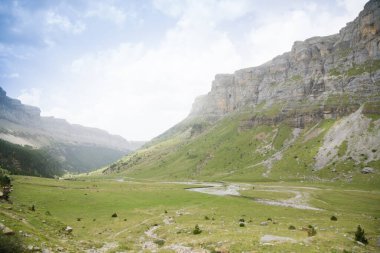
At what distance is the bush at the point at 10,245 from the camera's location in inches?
871

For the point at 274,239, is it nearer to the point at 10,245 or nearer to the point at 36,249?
the point at 36,249

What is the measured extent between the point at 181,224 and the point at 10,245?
29.4 m

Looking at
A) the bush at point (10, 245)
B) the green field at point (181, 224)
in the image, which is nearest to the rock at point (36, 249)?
the green field at point (181, 224)

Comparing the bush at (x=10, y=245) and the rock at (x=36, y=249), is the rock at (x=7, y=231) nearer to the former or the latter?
the bush at (x=10, y=245)

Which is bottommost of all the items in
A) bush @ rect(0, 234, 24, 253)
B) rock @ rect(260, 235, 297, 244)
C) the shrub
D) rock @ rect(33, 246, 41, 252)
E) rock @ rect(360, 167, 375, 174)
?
the shrub

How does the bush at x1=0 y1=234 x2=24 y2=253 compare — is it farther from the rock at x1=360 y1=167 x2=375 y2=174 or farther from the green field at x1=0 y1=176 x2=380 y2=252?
the rock at x1=360 y1=167 x2=375 y2=174

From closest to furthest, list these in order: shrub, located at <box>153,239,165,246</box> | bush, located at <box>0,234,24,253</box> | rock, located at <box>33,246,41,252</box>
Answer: bush, located at <box>0,234,24,253</box> → rock, located at <box>33,246,41,252</box> → shrub, located at <box>153,239,165,246</box>

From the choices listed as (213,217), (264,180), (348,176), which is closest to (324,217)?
(213,217)

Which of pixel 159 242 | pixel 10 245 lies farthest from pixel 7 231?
pixel 159 242

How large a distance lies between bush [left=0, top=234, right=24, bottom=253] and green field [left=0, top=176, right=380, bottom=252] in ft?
5.92

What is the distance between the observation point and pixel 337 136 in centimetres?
17600

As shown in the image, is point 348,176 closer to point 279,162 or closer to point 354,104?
point 279,162

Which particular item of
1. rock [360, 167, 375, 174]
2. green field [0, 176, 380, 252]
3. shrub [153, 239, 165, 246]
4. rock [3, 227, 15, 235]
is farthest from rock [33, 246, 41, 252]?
rock [360, 167, 375, 174]

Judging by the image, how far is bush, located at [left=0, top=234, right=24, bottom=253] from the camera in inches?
871
